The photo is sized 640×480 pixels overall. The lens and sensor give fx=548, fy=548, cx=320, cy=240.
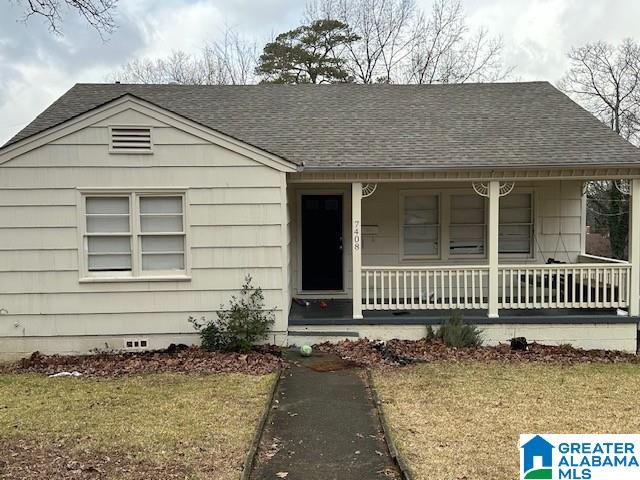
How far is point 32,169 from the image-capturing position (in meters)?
8.84

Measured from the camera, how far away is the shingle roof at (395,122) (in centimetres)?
983

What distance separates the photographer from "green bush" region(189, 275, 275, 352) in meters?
8.92

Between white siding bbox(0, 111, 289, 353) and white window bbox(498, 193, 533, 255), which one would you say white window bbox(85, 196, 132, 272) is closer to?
white siding bbox(0, 111, 289, 353)

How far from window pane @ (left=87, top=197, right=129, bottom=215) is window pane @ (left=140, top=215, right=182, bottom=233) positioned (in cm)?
34

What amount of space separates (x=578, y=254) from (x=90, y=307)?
9785 mm

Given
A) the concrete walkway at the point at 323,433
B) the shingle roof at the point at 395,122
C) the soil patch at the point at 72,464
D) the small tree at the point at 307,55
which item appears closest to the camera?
the soil patch at the point at 72,464

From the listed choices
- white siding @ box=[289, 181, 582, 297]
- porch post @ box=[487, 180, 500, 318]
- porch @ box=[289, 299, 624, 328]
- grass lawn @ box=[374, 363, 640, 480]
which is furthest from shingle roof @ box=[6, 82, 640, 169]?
grass lawn @ box=[374, 363, 640, 480]

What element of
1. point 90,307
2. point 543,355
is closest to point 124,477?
point 90,307

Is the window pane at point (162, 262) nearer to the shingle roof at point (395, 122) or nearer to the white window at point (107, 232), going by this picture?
the white window at point (107, 232)

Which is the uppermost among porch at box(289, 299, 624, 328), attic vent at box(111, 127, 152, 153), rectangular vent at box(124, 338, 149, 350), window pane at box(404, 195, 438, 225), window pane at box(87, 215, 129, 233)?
attic vent at box(111, 127, 152, 153)

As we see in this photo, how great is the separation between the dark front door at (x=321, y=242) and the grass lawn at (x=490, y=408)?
12.9ft

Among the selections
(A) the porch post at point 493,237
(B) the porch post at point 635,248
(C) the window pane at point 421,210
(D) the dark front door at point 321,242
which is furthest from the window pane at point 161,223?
(B) the porch post at point 635,248

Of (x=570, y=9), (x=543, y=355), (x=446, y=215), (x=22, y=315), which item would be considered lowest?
(x=543, y=355)

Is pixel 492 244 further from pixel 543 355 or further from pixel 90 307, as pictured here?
pixel 90 307
